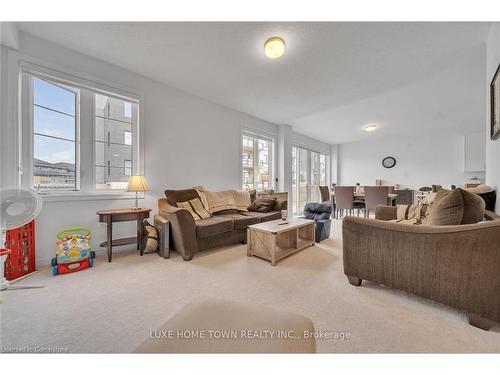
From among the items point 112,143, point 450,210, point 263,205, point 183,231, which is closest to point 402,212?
point 450,210

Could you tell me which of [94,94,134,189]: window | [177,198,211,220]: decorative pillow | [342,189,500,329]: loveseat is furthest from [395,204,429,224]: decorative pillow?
[94,94,134,189]: window

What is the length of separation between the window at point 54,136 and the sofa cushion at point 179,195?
1100 millimetres

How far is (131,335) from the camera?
1.28m

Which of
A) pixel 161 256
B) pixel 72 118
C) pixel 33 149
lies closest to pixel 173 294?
pixel 161 256

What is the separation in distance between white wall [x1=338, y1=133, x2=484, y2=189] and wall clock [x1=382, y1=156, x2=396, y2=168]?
0.09 m

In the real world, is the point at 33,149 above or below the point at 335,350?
above

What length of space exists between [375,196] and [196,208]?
391cm

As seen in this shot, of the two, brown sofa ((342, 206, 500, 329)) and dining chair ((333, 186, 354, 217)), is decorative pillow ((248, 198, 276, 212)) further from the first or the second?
dining chair ((333, 186, 354, 217))

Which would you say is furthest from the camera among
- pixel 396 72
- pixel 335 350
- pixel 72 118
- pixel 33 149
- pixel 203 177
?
pixel 203 177

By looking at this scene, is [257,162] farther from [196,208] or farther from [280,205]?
[196,208]

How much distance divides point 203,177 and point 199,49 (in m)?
2.07

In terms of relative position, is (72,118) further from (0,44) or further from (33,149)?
(0,44)
